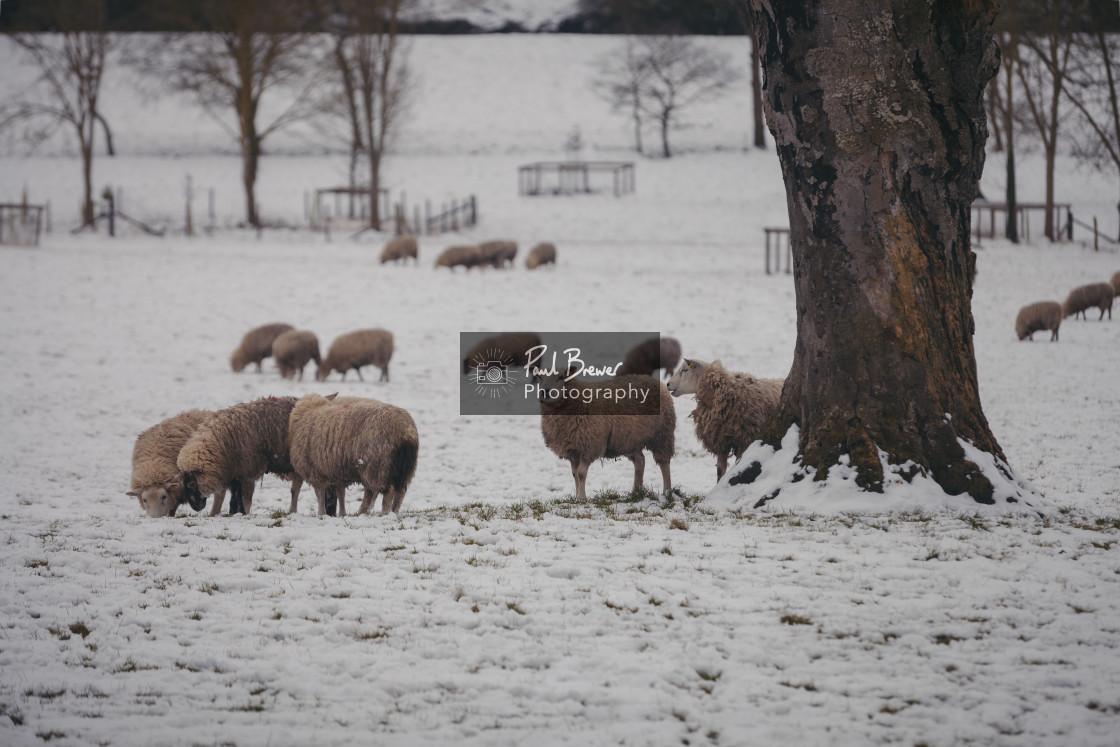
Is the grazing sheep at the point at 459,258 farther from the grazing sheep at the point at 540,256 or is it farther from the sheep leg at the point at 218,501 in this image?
the sheep leg at the point at 218,501

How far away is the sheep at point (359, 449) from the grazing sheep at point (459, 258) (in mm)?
19444

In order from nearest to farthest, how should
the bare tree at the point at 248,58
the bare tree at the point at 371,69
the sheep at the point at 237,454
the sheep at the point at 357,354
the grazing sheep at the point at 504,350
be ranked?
the sheep at the point at 237,454 < the sheep at the point at 357,354 < the grazing sheep at the point at 504,350 < the bare tree at the point at 248,58 < the bare tree at the point at 371,69

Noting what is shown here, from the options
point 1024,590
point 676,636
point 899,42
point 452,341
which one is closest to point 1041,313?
point 452,341

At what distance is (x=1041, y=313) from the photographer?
→ 1777cm

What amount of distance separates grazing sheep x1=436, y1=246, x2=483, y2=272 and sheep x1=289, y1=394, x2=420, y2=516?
19.4 m

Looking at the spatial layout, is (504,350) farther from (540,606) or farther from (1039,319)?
(540,606)

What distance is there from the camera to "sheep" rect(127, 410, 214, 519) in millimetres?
8188

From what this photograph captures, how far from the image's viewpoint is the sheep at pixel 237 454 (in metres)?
8.16

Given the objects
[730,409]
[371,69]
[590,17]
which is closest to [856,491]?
[730,409]

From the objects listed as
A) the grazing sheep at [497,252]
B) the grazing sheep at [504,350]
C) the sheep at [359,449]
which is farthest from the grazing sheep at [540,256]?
the sheep at [359,449]

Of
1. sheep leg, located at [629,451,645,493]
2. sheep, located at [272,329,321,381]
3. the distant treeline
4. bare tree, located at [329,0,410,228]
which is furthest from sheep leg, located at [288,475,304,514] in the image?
the distant treeline

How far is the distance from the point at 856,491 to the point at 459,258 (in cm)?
2192

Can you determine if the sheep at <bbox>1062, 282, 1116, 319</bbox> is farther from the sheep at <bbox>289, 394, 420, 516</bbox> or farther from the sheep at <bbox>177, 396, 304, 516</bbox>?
the sheep at <bbox>177, 396, 304, 516</bbox>

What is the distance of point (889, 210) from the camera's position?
666cm
